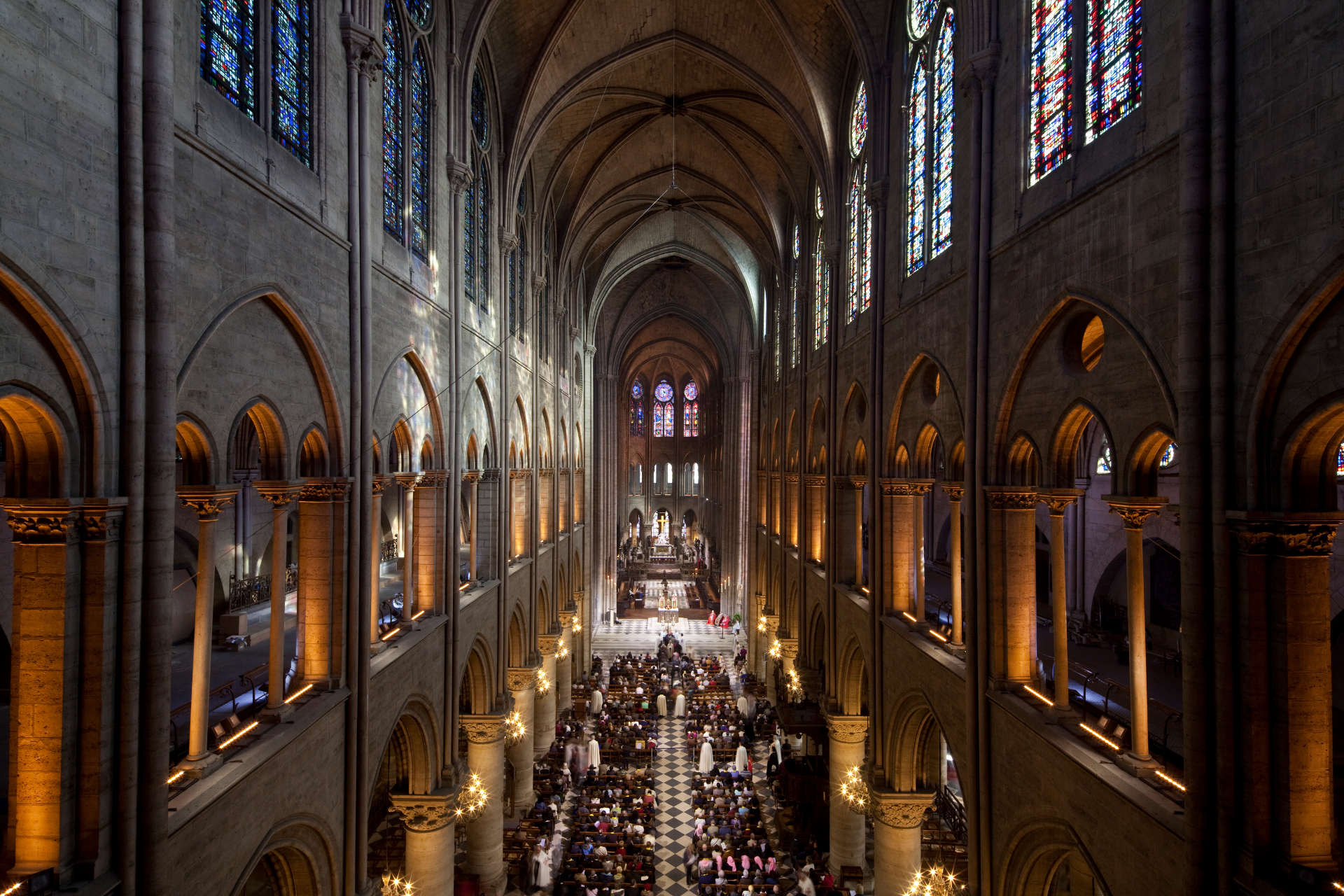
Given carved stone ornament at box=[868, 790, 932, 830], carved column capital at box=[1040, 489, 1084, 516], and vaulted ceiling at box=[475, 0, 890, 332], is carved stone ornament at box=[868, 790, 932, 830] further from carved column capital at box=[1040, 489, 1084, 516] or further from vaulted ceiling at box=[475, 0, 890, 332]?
vaulted ceiling at box=[475, 0, 890, 332]

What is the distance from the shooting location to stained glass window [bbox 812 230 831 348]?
21734 millimetres

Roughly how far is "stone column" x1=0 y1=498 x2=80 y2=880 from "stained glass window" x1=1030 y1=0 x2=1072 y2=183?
37.1ft

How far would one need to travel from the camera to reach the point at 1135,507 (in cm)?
794

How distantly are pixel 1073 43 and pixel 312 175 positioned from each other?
32.8ft

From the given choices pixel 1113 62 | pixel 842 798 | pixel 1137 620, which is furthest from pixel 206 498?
pixel 842 798

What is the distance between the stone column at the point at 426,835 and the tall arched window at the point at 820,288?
624 inches

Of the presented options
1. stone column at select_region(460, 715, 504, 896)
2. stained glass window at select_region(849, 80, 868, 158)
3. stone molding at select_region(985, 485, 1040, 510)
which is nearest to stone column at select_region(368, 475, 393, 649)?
stone column at select_region(460, 715, 504, 896)

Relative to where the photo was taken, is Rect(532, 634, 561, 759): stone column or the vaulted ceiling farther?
Rect(532, 634, 561, 759): stone column

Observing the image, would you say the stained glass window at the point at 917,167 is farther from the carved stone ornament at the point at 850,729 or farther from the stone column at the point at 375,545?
the carved stone ornament at the point at 850,729

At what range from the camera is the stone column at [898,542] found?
15156mm

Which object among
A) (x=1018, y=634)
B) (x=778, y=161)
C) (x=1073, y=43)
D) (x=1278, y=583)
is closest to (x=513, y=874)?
(x=1018, y=634)

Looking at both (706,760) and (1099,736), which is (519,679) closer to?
(706,760)

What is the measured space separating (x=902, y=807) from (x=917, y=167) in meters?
13.1

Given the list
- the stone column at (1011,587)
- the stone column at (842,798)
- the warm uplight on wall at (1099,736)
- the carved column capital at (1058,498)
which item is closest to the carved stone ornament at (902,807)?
the stone column at (842,798)
